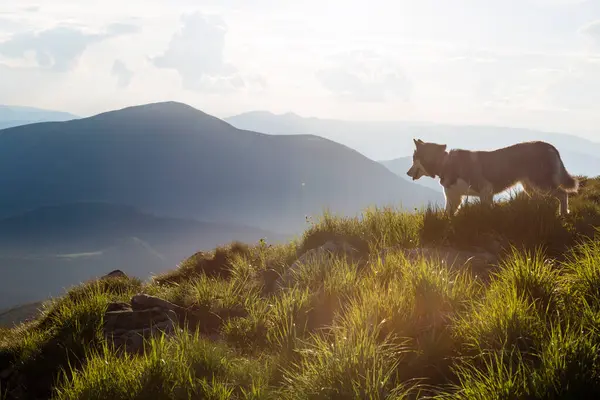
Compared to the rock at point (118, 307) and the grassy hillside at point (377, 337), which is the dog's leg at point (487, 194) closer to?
the grassy hillside at point (377, 337)

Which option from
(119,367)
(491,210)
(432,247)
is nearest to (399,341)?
(119,367)

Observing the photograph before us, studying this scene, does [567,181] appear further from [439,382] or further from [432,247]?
[439,382]

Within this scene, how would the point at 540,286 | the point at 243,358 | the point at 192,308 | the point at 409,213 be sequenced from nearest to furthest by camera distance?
the point at 540,286 < the point at 243,358 < the point at 192,308 < the point at 409,213

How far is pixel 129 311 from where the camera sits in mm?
8695

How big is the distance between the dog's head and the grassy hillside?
4471mm

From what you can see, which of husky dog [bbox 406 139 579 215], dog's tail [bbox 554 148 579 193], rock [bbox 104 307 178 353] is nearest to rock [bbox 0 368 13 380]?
rock [bbox 104 307 178 353]

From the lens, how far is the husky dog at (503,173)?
41.6 feet

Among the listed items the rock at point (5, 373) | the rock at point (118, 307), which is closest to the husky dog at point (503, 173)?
the rock at point (118, 307)

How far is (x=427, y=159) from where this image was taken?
15094 millimetres

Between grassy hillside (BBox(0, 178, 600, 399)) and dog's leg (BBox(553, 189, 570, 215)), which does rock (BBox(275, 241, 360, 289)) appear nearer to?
grassy hillside (BBox(0, 178, 600, 399))

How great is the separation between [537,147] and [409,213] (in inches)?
155

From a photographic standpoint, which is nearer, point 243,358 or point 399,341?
point 399,341

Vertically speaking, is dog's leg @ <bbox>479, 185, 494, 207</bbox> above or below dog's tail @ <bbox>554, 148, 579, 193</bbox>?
below

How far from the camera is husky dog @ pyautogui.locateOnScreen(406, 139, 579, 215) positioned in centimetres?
1269
